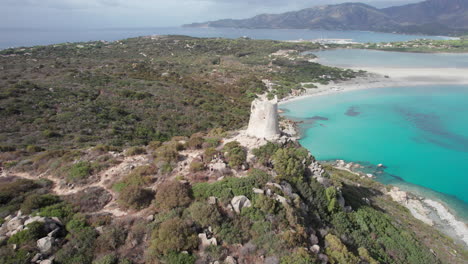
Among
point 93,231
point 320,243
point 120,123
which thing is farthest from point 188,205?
point 120,123

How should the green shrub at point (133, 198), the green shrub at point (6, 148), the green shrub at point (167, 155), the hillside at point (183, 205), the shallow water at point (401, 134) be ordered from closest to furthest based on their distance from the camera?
the hillside at point (183, 205), the green shrub at point (133, 198), the green shrub at point (167, 155), the green shrub at point (6, 148), the shallow water at point (401, 134)

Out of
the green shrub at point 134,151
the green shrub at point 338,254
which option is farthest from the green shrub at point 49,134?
the green shrub at point 338,254

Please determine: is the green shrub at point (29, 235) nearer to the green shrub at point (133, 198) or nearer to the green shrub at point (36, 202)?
the green shrub at point (36, 202)

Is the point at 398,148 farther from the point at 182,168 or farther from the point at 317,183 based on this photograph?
the point at 182,168

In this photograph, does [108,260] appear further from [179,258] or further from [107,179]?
[107,179]

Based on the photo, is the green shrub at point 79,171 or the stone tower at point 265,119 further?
the stone tower at point 265,119

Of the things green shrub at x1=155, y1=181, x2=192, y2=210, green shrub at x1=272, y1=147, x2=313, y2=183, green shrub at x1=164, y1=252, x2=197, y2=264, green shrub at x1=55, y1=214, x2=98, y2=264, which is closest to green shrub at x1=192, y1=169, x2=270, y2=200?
green shrub at x1=155, y1=181, x2=192, y2=210
